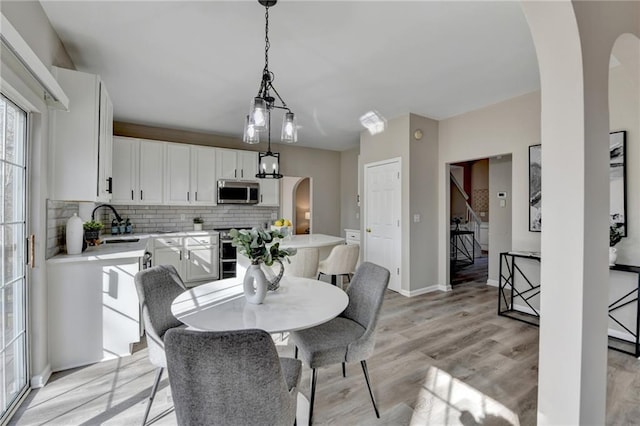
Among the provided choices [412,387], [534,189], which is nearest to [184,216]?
[412,387]

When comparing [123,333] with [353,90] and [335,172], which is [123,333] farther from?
[335,172]

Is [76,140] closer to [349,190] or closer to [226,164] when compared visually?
[226,164]

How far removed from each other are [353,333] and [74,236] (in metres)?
2.37

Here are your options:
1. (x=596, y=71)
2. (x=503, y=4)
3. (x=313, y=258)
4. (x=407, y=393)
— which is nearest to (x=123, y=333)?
(x=313, y=258)

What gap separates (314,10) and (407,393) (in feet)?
8.72

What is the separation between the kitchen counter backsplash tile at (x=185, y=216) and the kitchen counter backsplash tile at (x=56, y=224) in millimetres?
1852

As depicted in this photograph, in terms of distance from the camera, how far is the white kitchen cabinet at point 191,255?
4.39 meters

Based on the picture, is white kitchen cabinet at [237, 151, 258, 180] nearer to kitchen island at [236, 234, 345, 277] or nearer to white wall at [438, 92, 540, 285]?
kitchen island at [236, 234, 345, 277]

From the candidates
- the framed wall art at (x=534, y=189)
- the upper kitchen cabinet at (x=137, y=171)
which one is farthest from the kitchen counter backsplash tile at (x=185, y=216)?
the framed wall art at (x=534, y=189)

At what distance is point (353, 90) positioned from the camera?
346cm

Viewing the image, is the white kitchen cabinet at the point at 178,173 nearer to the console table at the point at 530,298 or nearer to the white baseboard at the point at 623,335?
the console table at the point at 530,298

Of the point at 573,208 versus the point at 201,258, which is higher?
the point at 573,208

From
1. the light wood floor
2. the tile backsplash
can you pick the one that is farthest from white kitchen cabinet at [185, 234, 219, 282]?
the light wood floor

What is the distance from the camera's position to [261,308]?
167 cm
